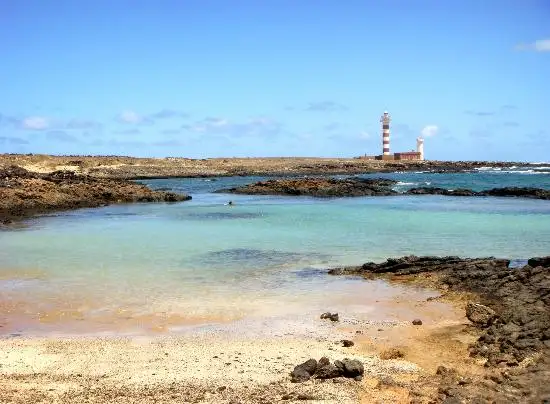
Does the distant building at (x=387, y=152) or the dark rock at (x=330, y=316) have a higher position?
the distant building at (x=387, y=152)

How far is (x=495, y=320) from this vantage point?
7.88 meters

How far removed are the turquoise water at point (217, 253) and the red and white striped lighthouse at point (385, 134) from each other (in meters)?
71.8

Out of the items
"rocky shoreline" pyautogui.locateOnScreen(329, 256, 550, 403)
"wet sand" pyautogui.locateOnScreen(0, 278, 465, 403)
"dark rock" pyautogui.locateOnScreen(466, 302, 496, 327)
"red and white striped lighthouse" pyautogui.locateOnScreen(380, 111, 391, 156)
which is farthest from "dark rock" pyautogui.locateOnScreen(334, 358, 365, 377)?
"red and white striped lighthouse" pyautogui.locateOnScreen(380, 111, 391, 156)

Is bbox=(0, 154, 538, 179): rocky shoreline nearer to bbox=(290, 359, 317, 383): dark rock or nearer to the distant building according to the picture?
the distant building

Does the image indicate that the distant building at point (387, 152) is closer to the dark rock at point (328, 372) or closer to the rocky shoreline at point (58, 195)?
the rocky shoreline at point (58, 195)

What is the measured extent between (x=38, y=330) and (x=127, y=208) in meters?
21.0

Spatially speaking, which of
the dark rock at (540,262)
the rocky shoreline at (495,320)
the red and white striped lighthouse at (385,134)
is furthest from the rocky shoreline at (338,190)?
the red and white striped lighthouse at (385,134)

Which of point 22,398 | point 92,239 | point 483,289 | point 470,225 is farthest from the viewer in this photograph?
point 470,225

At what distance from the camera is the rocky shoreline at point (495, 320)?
5.48m

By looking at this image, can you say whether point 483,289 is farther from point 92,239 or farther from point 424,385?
point 92,239

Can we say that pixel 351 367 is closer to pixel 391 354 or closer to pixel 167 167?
pixel 391 354

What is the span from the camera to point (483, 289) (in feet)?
32.0

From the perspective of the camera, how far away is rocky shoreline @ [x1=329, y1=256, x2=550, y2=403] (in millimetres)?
5477

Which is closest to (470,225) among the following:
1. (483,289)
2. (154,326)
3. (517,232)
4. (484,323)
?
(517,232)
